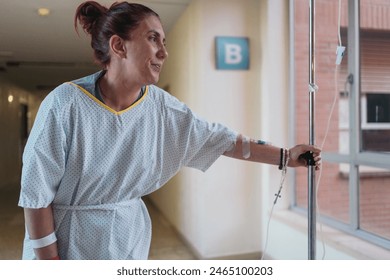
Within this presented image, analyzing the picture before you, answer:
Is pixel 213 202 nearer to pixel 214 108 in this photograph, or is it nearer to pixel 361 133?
pixel 214 108

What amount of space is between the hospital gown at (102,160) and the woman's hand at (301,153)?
0.55 ft

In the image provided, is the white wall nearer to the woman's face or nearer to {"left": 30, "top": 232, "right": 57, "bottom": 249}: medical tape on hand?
the woman's face

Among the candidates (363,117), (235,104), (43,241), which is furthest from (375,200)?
(43,241)

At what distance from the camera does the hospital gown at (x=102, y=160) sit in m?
0.73

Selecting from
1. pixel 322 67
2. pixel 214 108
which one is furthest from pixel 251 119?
pixel 322 67

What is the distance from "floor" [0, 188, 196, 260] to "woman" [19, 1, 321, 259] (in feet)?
1.87

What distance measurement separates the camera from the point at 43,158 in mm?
718

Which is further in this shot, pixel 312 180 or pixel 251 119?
pixel 251 119

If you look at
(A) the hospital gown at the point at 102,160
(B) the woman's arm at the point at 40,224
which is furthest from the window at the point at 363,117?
(B) the woman's arm at the point at 40,224

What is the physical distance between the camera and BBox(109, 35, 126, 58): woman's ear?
2.57 feet

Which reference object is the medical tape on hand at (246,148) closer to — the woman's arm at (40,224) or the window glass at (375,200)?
the woman's arm at (40,224)

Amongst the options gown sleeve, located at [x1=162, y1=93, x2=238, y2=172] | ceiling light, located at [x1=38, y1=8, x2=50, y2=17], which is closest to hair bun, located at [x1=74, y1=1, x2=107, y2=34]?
gown sleeve, located at [x1=162, y1=93, x2=238, y2=172]
